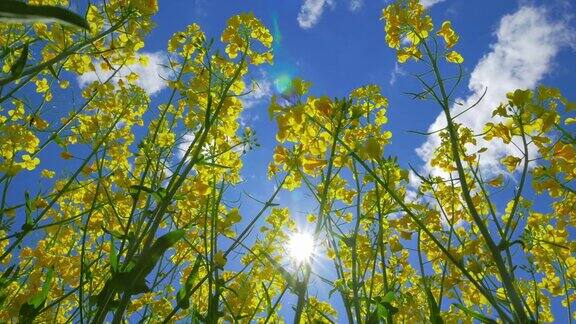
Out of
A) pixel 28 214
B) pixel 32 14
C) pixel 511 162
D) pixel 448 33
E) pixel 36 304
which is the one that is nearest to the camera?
pixel 32 14

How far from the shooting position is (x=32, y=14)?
1.36 feet

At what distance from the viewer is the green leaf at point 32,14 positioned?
0.38 metres

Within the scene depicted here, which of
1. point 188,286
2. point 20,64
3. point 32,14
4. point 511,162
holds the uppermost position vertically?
point 511,162

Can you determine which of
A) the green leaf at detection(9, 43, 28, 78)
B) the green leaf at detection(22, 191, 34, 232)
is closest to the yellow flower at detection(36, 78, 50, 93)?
the green leaf at detection(22, 191, 34, 232)

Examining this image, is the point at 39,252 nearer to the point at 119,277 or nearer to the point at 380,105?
the point at 119,277

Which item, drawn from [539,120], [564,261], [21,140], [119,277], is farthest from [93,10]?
[564,261]

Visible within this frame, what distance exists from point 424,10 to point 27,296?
3.23 m

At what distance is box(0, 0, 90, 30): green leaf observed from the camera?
379 millimetres

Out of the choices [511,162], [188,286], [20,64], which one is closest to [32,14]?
[20,64]

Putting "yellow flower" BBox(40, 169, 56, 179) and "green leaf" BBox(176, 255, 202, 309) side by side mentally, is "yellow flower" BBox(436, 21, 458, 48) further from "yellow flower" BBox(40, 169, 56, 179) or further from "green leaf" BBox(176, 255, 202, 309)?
"yellow flower" BBox(40, 169, 56, 179)

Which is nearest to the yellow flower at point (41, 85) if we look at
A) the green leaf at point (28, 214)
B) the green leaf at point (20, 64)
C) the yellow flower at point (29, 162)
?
the yellow flower at point (29, 162)

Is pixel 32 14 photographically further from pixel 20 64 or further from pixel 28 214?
pixel 28 214

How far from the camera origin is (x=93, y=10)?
305 cm

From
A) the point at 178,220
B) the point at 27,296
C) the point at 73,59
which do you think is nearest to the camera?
the point at 178,220
